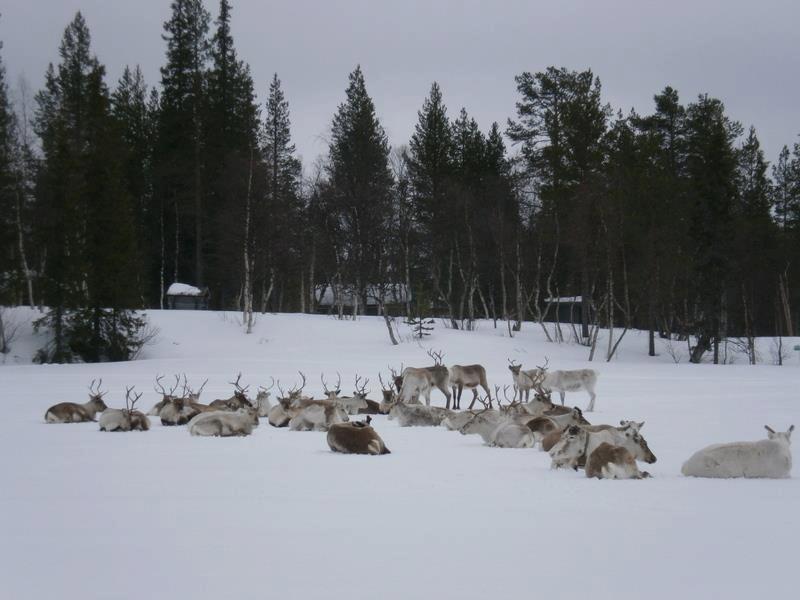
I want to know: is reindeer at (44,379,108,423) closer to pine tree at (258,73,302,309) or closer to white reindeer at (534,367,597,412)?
white reindeer at (534,367,597,412)

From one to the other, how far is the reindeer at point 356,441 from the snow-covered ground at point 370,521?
0.27 meters

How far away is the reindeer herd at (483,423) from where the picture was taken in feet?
27.6

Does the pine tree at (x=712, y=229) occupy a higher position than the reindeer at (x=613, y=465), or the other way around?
the pine tree at (x=712, y=229)

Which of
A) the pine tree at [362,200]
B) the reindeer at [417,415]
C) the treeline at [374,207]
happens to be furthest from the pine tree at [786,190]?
the reindeer at [417,415]

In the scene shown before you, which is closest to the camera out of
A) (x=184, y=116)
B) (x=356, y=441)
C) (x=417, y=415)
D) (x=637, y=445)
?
(x=637, y=445)

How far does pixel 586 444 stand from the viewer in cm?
923

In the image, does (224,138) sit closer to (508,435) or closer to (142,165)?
(142,165)

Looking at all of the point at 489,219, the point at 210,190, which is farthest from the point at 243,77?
the point at 489,219

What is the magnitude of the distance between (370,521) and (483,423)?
21.4 ft

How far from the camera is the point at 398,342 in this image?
3462 centimetres

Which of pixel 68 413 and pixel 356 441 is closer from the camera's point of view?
pixel 356 441

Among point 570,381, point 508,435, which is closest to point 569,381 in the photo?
Answer: point 570,381

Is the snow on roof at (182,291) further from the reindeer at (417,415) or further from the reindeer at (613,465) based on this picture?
the reindeer at (613,465)

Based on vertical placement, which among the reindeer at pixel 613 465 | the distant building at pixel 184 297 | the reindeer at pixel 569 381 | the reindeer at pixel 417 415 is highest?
the distant building at pixel 184 297
